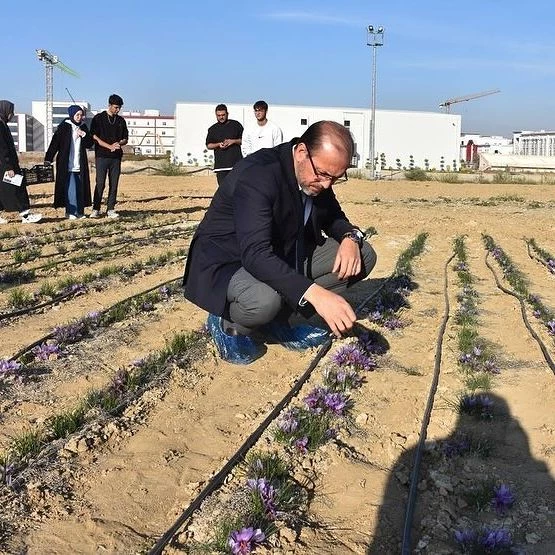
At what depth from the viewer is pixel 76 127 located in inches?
473

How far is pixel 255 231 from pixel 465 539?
187 centimetres

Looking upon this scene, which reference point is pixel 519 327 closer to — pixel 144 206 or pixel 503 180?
pixel 144 206

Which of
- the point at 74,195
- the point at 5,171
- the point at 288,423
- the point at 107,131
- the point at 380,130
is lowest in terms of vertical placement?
the point at 288,423

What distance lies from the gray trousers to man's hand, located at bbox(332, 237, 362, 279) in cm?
18

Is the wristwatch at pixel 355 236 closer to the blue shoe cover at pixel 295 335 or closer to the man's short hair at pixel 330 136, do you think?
the blue shoe cover at pixel 295 335

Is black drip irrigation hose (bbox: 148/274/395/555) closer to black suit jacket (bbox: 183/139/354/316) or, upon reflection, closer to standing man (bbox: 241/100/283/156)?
black suit jacket (bbox: 183/139/354/316)

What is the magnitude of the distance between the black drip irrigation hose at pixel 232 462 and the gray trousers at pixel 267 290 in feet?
1.37

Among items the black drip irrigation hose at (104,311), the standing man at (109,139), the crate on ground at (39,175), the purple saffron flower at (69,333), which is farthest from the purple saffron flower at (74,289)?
the crate on ground at (39,175)

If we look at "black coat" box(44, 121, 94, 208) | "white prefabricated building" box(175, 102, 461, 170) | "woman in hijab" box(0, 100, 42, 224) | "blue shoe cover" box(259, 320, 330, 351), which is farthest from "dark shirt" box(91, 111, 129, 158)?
"white prefabricated building" box(175, 102, 461, 170)

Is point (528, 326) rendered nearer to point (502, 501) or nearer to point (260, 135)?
point (502, 501)

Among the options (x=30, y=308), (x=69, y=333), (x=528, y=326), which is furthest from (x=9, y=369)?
(x=528, y=326)

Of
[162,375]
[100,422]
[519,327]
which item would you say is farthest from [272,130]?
[100,422]

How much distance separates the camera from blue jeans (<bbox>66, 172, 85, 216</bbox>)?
1205 centimetres

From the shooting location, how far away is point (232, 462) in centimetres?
321
